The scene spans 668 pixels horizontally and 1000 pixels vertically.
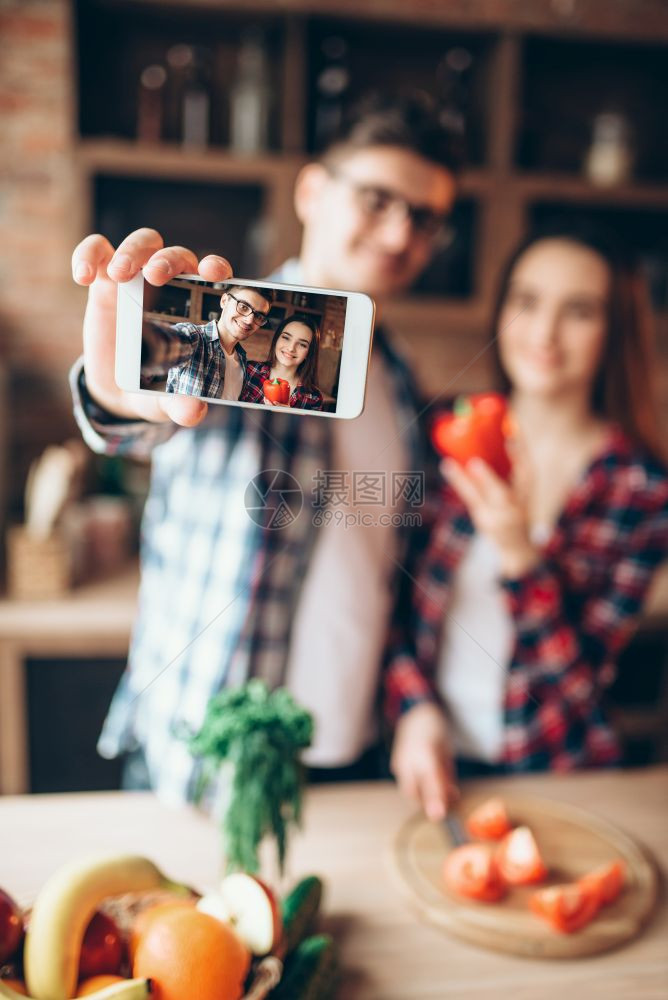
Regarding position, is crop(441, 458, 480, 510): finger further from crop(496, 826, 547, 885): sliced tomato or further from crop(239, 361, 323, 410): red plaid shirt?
crop(239, 361, 323, 410): red plaid shirt

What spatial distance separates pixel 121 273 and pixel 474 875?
69cm

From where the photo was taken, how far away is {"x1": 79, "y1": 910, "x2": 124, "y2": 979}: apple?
0.59 metres

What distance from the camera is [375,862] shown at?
0.87 m

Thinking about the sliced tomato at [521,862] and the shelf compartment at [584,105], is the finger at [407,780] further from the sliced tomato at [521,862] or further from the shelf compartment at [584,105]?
the shelf compartment at [584,105]

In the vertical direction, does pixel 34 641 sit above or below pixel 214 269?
below

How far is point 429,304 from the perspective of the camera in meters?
2.05

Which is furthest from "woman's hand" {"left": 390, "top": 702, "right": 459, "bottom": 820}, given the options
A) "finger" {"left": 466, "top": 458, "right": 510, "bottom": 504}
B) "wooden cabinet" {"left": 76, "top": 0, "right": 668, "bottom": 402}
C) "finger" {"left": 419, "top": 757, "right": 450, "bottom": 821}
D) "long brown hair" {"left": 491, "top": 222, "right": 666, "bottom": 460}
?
"wooden cabinet" {"left": 76, "top": 0, "right": 668, "bottom": 402}

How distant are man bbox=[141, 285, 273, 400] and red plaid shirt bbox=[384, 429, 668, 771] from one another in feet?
2.59

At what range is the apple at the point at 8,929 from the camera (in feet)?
1.86

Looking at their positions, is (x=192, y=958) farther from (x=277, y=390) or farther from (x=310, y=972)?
(x=277, y=390)

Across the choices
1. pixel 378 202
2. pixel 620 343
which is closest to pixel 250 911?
pixel 378 202

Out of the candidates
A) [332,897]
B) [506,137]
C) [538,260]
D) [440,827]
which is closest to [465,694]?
[440,827]

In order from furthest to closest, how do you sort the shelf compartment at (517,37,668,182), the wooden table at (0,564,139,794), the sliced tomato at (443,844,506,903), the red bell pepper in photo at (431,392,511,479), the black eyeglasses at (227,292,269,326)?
the shelf compartment at (517,37,668,182)
the wooden table at (0,564,139,794)
the red bell pepper in photo at (431,392,511,479)
the sliced tomato at (443,844,506,903)
the black eyeglasses at (227,292,269,326)

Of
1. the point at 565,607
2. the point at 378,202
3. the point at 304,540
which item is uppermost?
the point at 378,202
